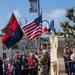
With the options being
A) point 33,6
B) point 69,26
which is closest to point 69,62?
point 33,6

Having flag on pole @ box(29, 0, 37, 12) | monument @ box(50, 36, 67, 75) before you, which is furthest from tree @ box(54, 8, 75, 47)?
monument @ box(50, 36, 67, 75)

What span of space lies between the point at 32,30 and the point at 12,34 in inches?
50.6

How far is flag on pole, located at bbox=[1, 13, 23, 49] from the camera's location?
65.0 feet

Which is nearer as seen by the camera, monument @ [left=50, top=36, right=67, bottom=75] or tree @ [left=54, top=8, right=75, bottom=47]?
monument @ [left=50, top=36, right=67, bottom=75]

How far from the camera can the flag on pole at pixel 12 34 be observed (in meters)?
19.8

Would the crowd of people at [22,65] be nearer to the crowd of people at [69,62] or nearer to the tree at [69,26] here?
the crowd of people at [69,62]

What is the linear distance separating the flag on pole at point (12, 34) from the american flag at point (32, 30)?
1.52ft

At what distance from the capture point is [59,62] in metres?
14.9

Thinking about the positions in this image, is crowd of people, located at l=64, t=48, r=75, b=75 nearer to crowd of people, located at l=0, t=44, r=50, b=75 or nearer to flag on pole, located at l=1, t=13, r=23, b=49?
crowd of people, located at l=0, t=44, r=50, b=75

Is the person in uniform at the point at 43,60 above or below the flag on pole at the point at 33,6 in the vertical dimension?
below

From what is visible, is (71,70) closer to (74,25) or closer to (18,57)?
(18,57)

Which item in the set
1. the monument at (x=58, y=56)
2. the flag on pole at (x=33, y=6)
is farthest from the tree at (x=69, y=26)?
the monument at (x=58, y=56)

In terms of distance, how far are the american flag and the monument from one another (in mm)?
4750

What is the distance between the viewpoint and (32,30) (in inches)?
823
